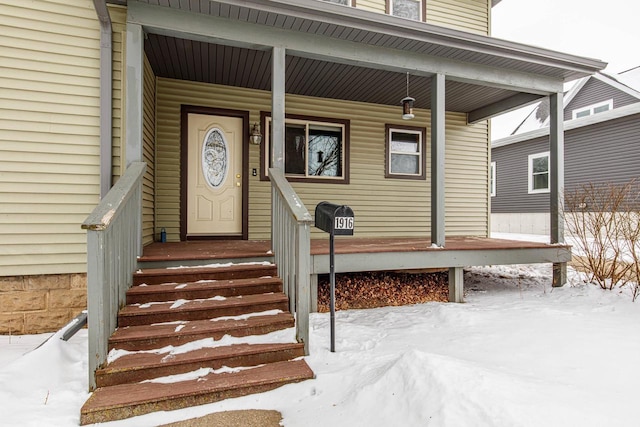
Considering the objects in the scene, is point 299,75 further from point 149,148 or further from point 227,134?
point 149,148

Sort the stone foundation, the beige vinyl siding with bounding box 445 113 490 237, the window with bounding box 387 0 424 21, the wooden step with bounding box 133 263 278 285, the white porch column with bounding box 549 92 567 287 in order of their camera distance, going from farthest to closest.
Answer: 1. the beige vinyl siding with bounding box 445 113 490 237
2. the window with bounding box 387 0 424 21
3. the white porch column with bounding box 549 92 567 287
4. the stone foundation
5. the wooden step with bounding box 133 263 278 285

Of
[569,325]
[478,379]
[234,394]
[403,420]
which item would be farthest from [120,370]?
[569,325]

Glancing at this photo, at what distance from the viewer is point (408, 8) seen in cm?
604

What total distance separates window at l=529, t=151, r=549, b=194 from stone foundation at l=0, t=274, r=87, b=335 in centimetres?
1277

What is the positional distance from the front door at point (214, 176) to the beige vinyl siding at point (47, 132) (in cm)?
163

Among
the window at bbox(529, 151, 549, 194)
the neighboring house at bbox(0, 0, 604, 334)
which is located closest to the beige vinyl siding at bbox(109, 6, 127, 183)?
the neighboring house at bbox(0, 0, 604, 334)

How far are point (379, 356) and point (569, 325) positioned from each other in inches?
80.0

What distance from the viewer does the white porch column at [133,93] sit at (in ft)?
10.9

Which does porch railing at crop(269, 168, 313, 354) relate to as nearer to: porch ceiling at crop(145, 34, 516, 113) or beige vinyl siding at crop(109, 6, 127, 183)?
beige vinyl siding at crop(109, 6, 127, 183)

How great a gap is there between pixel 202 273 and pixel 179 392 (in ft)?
3.98

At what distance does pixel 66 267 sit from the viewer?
357 centimetres

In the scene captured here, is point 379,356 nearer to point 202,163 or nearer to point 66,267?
point 66,267

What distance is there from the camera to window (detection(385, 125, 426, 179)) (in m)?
6.40

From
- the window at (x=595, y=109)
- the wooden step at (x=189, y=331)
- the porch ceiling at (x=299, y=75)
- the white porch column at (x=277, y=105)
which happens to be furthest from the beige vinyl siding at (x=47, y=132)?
the window at (x=595, y=109)
